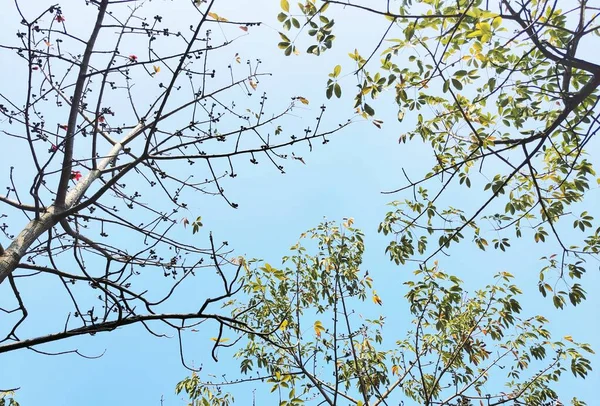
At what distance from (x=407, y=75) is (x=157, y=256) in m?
2.18

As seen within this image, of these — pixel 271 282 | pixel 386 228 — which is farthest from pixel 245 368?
pixel 386 228

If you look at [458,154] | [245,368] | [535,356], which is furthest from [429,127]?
[245,368]

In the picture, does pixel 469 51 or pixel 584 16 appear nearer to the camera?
pixel 584 16

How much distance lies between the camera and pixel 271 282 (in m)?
4.96

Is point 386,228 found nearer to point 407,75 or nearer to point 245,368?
point 407,75

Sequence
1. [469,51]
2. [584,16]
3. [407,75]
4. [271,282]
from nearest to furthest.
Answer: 1. [584,16]
2. [469,51]
3. [407,75]
4. [271,282]

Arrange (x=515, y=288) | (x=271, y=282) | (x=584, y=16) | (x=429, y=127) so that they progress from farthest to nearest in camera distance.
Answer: (x=271, y=282) < (x=515, y=288) < (x=429, y=127) < (x=584, y=16)

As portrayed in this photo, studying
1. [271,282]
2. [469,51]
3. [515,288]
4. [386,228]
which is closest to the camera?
[469,51]

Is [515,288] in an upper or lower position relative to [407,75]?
lower

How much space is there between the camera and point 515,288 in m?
4.60

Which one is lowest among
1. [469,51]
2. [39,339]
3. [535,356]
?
[39,339]

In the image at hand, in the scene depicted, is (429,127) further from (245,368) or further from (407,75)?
(245,368)

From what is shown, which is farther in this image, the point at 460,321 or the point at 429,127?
the point at 460,321

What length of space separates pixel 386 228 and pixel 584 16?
2414 mm
